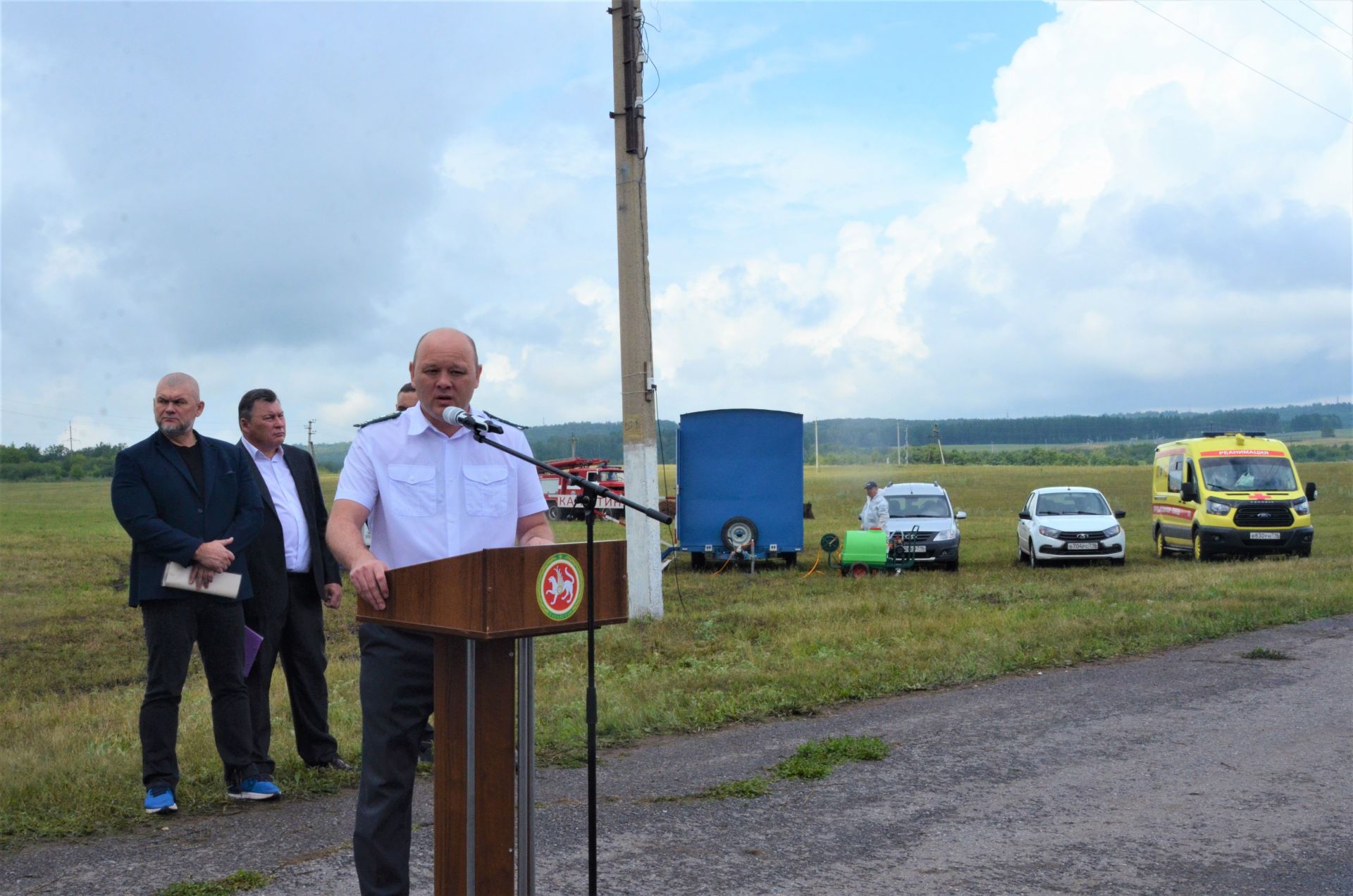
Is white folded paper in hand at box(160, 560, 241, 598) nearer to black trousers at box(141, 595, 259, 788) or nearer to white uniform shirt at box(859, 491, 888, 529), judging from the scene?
black trousers at box(141, 595, 259, 788)

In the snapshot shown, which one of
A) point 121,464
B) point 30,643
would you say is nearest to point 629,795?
point 121,464

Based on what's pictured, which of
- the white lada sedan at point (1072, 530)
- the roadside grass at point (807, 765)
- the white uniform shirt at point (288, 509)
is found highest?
the white uniform shirt at point (288, 509)

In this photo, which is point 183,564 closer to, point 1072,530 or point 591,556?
point 591,556

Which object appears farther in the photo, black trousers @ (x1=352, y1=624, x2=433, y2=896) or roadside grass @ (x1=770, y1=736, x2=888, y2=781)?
roadside grass @ (x1=770, y1=736, x2=888, y2=781)

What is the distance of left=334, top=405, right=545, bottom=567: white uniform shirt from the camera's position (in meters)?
3.76

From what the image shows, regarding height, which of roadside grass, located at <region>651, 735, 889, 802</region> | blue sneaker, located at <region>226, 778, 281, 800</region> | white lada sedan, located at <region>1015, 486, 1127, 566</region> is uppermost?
white lada sedan, located at <region>1015, 486, 1127, 566</region>

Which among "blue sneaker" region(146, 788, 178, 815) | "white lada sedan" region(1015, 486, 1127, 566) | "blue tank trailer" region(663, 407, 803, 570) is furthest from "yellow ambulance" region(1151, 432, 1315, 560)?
"blue sneaker" region(146, 788, 178, 815)

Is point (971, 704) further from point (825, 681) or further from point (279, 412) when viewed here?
point (279, 412)

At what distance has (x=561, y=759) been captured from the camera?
6.55 metres

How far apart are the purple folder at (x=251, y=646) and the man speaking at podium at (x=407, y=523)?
2507mm

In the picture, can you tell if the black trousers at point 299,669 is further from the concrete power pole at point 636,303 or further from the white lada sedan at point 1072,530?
the white lada sedan at point 1072,530

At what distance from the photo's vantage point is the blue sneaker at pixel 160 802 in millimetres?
5461

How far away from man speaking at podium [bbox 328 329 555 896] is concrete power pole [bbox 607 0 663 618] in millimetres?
8763

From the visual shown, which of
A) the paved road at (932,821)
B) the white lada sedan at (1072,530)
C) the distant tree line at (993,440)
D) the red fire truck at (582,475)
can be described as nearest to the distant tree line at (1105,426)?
the distant tree line at (993,440)
